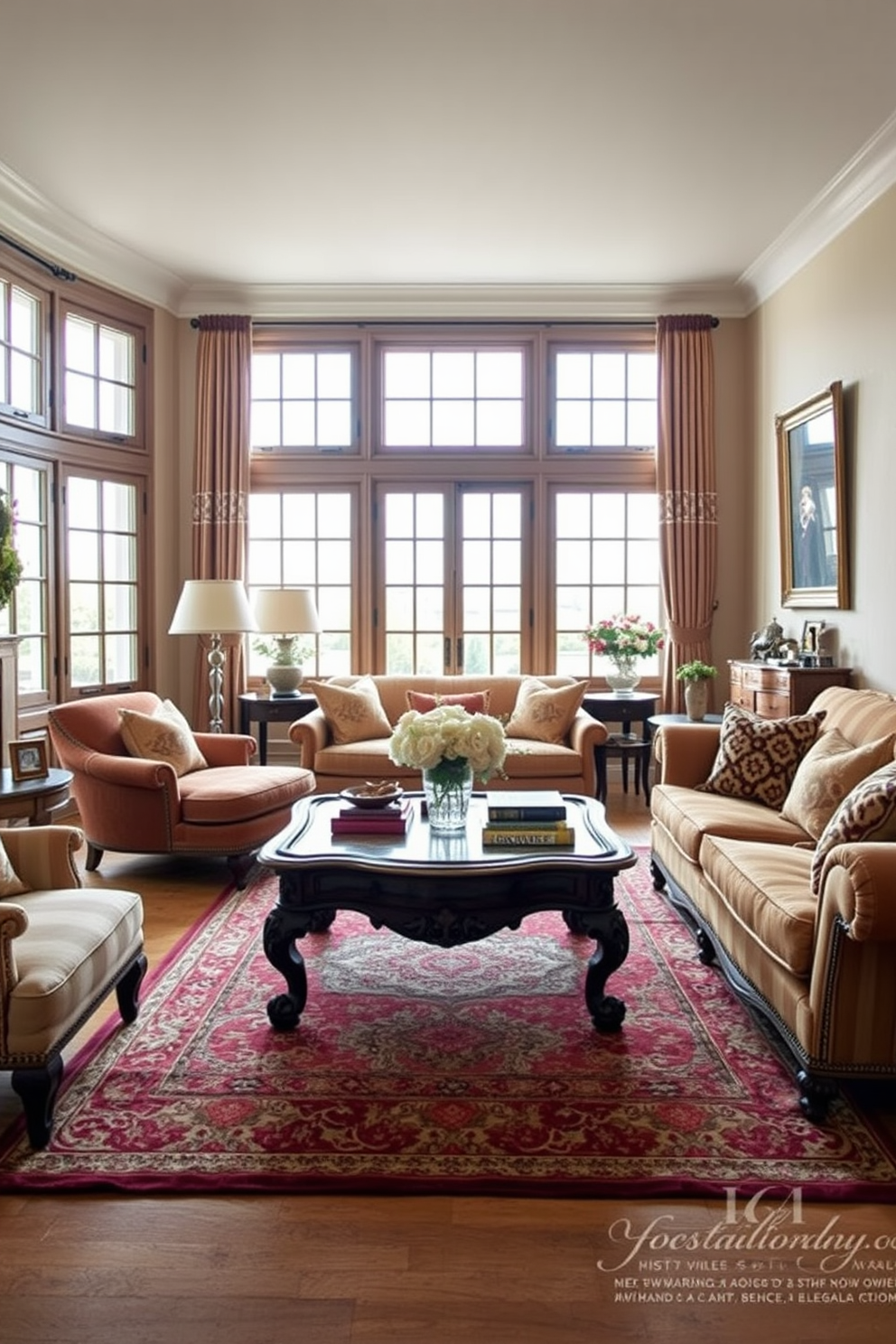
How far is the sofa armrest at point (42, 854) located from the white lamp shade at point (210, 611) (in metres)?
2.85

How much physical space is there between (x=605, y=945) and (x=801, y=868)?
69cm

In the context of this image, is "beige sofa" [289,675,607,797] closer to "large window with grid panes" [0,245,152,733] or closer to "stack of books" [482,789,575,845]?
"large window with grid panes" [0,245,152,733]

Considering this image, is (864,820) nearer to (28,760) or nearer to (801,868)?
(801,868)

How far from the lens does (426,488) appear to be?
23.5 ft

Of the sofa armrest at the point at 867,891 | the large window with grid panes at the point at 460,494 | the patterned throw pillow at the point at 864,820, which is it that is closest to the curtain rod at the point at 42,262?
the large window with grid panes at the point at 460,494

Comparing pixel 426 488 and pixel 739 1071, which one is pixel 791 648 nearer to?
pixel 426 488

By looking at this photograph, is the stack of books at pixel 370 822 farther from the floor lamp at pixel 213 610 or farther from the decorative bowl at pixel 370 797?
the floor lamp at pixel 213 610

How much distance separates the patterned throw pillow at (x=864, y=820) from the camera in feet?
8.53

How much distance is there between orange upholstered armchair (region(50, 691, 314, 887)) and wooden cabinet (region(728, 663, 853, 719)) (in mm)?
2817

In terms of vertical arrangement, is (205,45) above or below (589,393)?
above

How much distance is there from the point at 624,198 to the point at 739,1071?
4.68m

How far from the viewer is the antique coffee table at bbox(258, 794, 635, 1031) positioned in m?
2.98

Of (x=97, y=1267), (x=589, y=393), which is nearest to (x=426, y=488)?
(x=589, y=393)

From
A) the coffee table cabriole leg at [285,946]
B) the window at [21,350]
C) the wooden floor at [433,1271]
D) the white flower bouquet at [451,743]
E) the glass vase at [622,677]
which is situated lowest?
the wooden floor at [433,1271]
